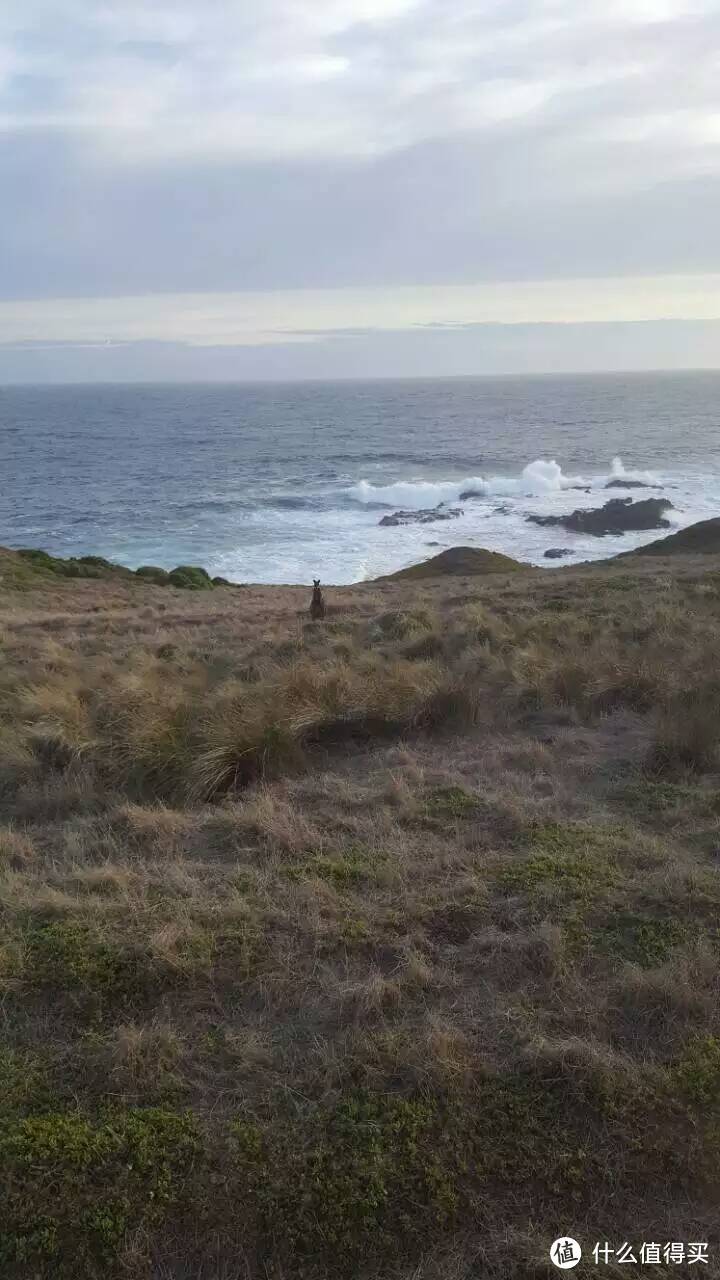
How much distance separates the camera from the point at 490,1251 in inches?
98.0

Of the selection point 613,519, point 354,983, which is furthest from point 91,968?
point 613,519

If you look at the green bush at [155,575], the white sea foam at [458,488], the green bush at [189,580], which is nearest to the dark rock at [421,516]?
the white sea foam at [458,488]

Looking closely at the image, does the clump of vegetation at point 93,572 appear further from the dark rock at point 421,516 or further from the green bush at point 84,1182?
the green bush at point 84,1182

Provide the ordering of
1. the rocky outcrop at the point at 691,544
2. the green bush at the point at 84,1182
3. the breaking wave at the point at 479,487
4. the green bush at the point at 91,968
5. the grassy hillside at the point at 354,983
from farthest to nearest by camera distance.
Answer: the breaking wave at the point at 479,487, the rocky outcrop at the point at 691,544, the green bush at the point at 91,968, the grassy hillside at the point at 354,983, the green bush at the point at 84,1182

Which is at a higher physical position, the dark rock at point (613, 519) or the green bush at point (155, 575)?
the dark rock at point (613, 519)

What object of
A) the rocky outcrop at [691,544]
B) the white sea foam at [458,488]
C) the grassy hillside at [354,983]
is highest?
the white sea foam at [458,488]

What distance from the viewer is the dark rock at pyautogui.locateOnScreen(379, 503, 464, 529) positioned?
5222cm

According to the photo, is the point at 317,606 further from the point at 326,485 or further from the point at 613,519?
the point at 326,485

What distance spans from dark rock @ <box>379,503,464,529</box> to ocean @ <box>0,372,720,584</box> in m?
0.99

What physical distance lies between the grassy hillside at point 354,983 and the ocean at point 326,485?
32.4m

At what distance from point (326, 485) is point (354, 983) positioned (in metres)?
64.8

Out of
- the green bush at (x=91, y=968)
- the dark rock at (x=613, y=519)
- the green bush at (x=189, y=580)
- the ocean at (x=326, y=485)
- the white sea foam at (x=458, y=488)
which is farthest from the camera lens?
the white sea foam at (x=458, y=488)

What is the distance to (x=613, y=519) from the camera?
163 feet

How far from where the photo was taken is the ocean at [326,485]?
1795 inches
